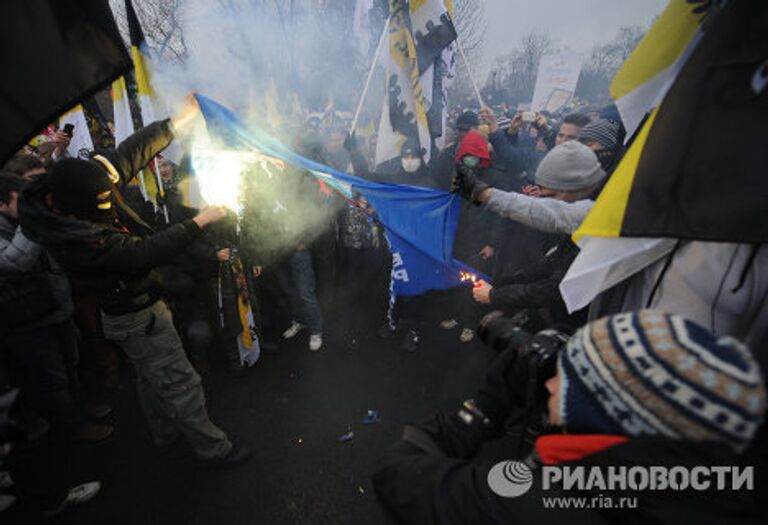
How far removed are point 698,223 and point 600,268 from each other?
16.1 inches

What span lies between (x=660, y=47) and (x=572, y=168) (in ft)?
3.08

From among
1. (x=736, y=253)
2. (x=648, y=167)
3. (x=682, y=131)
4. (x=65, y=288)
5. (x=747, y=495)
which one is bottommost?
(x=65, y=288)

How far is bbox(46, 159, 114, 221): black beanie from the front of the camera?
215 cm

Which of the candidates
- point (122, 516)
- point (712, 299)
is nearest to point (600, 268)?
point (712, 299)

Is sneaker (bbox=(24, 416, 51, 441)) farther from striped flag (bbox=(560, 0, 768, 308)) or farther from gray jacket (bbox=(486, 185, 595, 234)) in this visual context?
striped flag (bbox=(560, 0, 768, 308))

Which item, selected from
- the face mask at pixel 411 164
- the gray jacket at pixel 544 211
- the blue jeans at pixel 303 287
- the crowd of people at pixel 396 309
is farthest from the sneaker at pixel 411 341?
the gray jacket at pixel 544 211

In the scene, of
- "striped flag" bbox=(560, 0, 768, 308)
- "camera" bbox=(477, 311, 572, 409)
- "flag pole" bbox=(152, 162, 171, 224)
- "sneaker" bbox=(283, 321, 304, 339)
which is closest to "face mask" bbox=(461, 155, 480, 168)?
"sneaker" bbox=(283, 321, 304, 339)

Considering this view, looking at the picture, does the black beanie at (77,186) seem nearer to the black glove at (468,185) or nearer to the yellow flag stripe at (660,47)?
the black glove at (468,185)

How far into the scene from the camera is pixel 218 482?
2.96m

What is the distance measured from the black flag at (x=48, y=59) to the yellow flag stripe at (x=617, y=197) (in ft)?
8.02

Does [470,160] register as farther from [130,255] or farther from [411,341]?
[130,255]

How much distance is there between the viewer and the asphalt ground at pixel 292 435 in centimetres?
275

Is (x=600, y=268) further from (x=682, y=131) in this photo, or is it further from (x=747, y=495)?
(x=747, y=495)

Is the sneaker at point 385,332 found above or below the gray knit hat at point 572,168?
below
